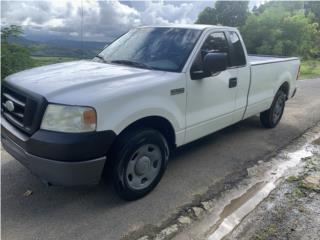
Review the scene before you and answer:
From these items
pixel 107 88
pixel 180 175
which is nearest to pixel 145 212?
pixel 180 175

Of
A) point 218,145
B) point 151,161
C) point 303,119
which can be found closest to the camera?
point 151,161

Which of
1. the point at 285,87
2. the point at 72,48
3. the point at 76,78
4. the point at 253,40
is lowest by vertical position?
the point at 253,40

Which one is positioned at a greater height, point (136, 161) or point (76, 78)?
point (76, 78)

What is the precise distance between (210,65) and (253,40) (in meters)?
25.7

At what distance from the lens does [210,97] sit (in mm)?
4398

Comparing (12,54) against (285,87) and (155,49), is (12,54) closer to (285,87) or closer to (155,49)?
(155,49)

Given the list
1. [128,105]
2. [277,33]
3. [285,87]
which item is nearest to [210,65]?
[128,105]

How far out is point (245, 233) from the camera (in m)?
3.19

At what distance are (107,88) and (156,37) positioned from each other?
148 centimetres

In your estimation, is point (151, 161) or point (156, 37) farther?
point (156, 37)

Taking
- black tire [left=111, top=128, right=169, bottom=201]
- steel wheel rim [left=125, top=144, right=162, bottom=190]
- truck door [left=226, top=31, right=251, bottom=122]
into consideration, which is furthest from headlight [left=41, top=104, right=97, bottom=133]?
truck door [left=226, top=31, right=251, bottom=122]

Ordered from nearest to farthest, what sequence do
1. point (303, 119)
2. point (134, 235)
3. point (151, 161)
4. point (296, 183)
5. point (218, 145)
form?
point (134, 235), point (151, 161), point (296, 183), point (218, 145), point (303, 119)

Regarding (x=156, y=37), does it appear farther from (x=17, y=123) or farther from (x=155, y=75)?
(x=17, y=123)

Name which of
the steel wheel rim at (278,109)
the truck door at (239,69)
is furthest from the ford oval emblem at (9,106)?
the steel wheel rim at (278,109)
